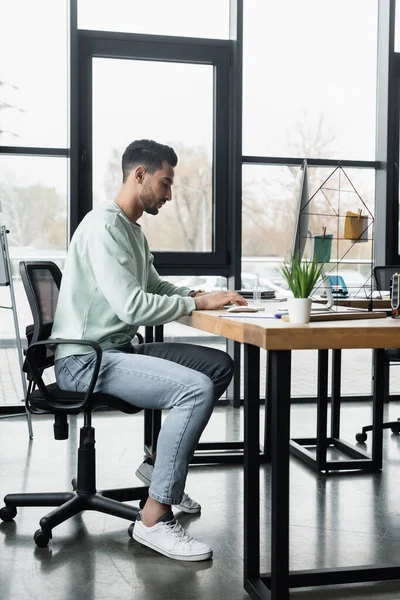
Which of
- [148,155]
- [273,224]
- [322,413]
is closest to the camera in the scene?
[148,155]

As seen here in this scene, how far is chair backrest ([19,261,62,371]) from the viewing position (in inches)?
104

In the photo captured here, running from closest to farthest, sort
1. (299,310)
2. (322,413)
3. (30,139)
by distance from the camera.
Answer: (299,310) < (322,413) < (30,139)

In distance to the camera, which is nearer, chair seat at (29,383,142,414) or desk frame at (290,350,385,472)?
chair seat at (29,383,142,414)

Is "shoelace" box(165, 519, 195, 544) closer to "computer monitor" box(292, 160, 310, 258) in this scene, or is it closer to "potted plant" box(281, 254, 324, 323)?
"potted plant" box(281, 254, 324, 323)

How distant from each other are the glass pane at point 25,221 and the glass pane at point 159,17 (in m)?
0.95

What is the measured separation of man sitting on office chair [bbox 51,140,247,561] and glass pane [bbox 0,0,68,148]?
224 cm

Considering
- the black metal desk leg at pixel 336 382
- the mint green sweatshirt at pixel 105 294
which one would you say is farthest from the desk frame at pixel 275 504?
the black metal desk leg at pixel 336 382

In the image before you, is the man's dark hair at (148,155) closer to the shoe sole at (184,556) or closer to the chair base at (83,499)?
the chair base at (83,499)

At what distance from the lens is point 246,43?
506 cm

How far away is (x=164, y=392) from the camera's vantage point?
7.82 feet

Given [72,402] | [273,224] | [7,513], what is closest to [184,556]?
[72,402]

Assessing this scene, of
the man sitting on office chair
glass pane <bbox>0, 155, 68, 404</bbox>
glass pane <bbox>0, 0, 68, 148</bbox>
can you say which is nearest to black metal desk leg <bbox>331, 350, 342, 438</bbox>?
the man sitting on office chair

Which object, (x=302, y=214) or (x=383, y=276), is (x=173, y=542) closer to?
(x=302, y=214)

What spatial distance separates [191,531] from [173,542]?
1.00 feet
